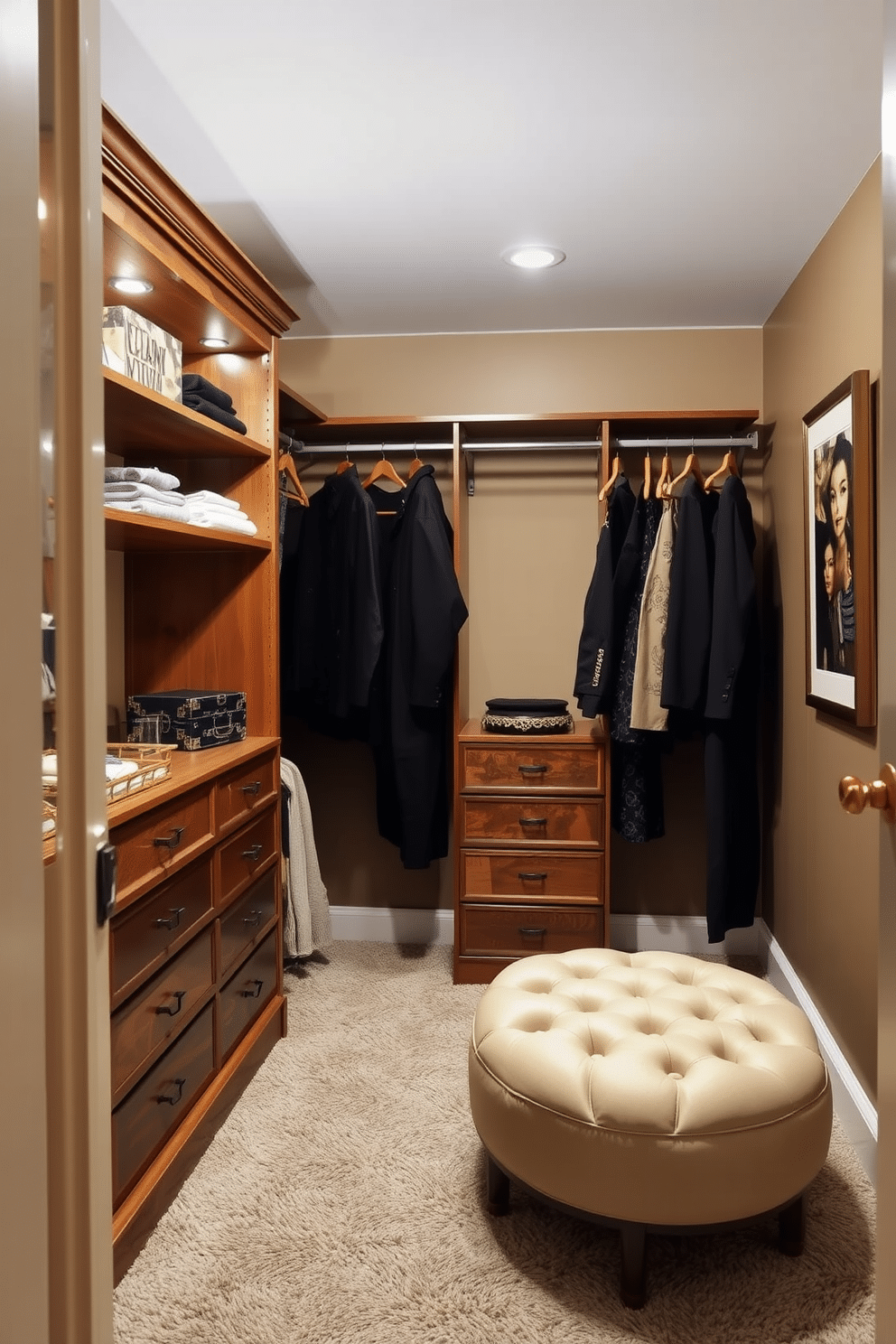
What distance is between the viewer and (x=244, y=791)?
8.37 ft

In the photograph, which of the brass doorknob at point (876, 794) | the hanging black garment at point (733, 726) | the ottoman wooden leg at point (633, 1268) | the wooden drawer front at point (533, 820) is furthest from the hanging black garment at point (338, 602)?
the brass doorknob at point (876, 794)

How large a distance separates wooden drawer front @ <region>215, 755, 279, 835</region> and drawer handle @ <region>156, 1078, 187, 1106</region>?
57 centimetres

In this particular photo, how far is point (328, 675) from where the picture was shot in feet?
11.2

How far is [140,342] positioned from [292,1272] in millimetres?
2019

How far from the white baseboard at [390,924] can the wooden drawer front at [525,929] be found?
49 centimetres

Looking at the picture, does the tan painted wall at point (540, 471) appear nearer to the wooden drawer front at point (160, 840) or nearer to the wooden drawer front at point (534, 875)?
the wooden drawer front at point (534, 875)

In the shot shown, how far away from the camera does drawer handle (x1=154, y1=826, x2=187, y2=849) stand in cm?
199

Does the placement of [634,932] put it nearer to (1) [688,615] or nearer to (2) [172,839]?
(1) [688,615]

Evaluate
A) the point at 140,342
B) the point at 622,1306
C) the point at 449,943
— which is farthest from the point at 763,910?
the point at 140,342

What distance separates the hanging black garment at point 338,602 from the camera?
3297 mm

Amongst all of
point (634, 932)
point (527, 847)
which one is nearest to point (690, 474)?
point (527, 847)

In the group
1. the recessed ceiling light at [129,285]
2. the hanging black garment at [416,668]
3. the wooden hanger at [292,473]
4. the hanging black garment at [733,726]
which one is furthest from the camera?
the hanging black garment at [416,668]

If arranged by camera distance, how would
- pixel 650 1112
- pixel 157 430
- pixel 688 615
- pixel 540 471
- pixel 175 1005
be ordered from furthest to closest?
1. pixel 540 471
2. pixel 688 615
3. pixel 157 430
4. pixel 175 1005
5. pixel 650 1112

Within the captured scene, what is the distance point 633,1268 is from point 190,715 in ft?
5.37
